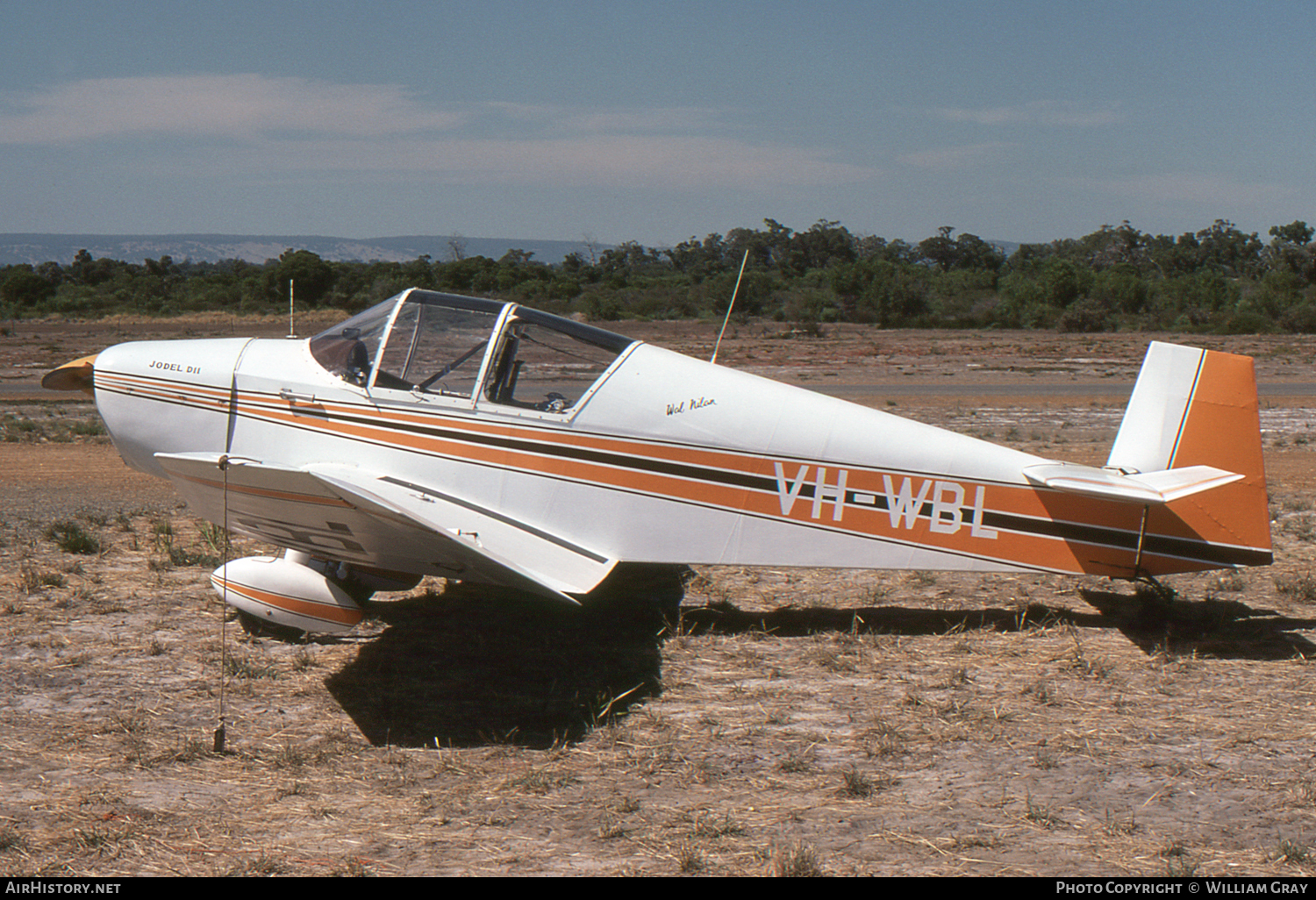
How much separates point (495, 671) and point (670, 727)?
4.19 feet

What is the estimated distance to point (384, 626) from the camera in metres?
6.20

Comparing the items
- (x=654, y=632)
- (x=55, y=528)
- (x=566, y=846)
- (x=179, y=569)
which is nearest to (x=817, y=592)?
(x=654, y=632)

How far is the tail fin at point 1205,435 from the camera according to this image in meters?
5.43

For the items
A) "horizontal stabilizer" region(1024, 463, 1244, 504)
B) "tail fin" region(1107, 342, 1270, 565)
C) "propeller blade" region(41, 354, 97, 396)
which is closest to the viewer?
"horizontal stabilizer" region(1024, 463, 1244, 504)

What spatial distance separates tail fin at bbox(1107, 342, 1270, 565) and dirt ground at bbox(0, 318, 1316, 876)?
2.61 ft

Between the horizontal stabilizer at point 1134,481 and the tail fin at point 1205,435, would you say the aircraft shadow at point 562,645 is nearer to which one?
the tail fin at point 1205,435

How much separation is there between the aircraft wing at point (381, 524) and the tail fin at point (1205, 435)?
10.6 ft

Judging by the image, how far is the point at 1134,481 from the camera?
5316mm

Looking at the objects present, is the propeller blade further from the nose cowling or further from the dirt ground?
the dirt ground

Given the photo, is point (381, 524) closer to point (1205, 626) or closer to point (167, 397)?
point (167, 397)

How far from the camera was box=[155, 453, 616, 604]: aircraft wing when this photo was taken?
170 inches

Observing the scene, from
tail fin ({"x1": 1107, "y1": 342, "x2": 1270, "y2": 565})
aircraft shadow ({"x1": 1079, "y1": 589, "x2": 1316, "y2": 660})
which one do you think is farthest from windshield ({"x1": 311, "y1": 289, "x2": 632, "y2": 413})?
aircraft shadow ({"x1": 1079, "y1": 589, "x2": 1316, "y2": 660})

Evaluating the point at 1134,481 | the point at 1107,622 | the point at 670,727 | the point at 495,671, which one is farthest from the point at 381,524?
the point at 1107,622
